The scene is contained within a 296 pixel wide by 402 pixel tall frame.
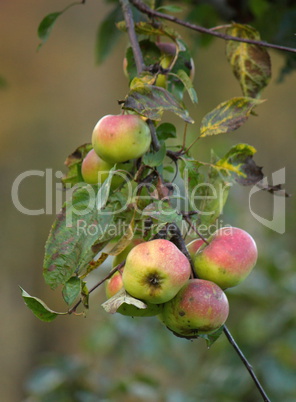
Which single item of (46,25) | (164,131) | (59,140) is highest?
(46,25)

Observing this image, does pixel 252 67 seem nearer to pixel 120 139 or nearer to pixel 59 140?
pixel 120 139

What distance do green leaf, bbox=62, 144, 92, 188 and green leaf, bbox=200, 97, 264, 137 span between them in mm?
155

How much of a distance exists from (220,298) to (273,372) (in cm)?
72

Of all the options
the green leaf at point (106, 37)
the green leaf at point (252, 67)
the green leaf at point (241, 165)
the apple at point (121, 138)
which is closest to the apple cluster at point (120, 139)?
the apple at point (121, 138)

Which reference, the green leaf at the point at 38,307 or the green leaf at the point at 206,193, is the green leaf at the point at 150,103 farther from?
the green leaf at the point at 38,307

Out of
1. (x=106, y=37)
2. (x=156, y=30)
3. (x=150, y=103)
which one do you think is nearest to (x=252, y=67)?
(x=156, y=30)

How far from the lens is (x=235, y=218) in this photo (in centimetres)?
141

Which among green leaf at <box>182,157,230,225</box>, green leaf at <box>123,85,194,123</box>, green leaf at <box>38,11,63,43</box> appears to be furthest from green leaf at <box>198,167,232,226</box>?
green leaf at <box>38,11,63,43</box>

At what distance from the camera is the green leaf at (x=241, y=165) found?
2.04ft

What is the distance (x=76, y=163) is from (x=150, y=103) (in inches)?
6.3

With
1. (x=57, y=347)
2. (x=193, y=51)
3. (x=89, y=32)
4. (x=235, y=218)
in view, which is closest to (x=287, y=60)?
(x=193, y=51)

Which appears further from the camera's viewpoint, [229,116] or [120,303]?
[229,116]

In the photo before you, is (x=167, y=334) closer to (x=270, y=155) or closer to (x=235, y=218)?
(x=235, y=218)

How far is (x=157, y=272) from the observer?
487mm
